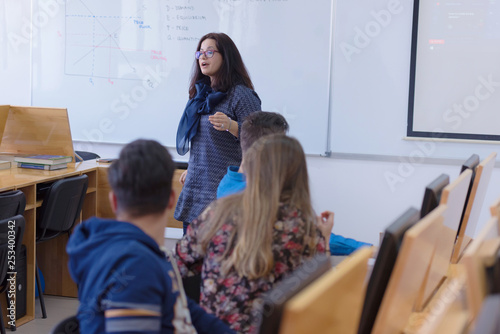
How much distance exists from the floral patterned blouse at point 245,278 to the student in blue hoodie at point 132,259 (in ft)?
0.52

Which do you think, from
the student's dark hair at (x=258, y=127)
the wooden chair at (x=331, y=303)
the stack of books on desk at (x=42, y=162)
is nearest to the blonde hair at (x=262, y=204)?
the wooden chair at (x=331, y=303)

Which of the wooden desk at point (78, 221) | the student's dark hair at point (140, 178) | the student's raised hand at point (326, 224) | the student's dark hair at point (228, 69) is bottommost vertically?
the wooden desk at point (78, 221)

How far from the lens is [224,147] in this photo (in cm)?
293

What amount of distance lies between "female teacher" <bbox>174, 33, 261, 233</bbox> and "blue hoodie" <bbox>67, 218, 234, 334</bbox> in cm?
167

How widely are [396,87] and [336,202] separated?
2.96 ft

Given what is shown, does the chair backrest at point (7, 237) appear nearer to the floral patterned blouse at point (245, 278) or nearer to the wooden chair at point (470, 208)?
the floral patterned blouse at point (245, 278)

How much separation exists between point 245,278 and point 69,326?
422mm

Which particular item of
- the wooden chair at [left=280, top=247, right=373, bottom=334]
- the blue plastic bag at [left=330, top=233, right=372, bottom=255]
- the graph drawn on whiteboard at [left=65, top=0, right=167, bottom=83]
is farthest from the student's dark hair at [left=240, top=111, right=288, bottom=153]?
the graph drawn on whiteboard at [left=65, top=0, right=167, bottom=83]

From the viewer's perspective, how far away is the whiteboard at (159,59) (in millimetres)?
4199

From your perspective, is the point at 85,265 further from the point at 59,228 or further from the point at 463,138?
the point at 463,138

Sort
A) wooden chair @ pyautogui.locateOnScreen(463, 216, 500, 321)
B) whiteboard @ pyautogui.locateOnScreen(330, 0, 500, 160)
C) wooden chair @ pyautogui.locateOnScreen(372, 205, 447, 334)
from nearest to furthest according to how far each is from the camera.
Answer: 1. wooden chair @ pyautogui.locateOnScreen(463, 216, 500, 321)
2. wooden chair @ pyautogui.locateOnScreen(372, 205, 447, 334)
3. whiteboard @ pyautogui.locateOnScreen(330, 0, 500, 160)

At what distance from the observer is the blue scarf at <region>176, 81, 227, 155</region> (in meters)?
2.94

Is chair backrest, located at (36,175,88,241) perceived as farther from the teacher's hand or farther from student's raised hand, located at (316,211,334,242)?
student's raised hand, located at (316,211,334,242)

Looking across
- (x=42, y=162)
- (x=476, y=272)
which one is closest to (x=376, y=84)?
(x=42, y=162)
